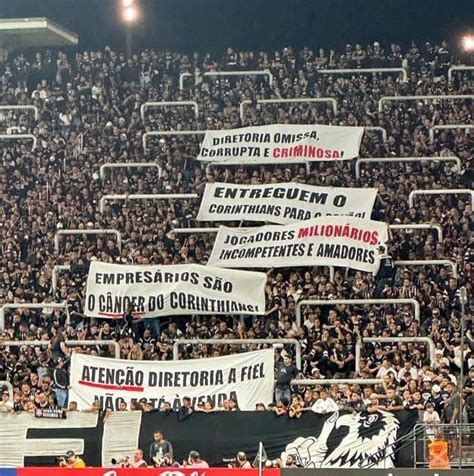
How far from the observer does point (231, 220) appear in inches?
1230

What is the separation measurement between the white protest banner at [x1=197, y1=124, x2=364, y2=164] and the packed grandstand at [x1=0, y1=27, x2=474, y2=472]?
195 millimetres

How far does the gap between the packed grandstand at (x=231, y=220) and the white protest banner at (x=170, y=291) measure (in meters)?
0.07

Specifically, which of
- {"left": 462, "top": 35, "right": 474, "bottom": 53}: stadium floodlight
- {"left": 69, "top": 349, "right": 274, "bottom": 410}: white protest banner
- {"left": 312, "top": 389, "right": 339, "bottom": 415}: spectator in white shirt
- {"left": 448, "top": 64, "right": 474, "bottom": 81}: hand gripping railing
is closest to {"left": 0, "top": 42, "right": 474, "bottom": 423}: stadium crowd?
{"left": 312, "top": 389, "right": 339, "bottom": 415}: spectator in white shirt

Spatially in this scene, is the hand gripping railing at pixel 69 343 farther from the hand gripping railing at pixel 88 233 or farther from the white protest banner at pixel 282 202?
the white protest banner at pixel 282 202

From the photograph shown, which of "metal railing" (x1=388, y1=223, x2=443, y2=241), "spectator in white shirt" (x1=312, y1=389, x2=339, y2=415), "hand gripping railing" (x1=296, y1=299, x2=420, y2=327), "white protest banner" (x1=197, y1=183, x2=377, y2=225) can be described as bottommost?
"spectator in white shirt" (x1=312, y1=389, x2=339, y2=415)

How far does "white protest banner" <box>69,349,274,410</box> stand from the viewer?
82.5 ft

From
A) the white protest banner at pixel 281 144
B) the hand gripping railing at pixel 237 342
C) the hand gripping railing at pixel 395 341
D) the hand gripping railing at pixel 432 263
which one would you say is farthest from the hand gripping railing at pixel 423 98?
the hand gripping railing at pixel 395 341

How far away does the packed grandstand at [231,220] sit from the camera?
25.2 metres

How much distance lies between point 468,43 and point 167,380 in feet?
62.3

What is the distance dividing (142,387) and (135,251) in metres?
4.44

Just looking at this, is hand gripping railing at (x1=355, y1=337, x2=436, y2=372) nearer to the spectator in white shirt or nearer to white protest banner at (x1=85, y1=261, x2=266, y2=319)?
the spectator in white shirt

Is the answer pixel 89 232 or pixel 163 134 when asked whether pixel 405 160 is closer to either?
pixel 163 134

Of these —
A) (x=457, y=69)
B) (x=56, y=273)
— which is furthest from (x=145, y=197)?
(x=457, y=69)

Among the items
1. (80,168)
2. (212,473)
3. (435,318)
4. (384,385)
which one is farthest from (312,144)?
(212,473)
